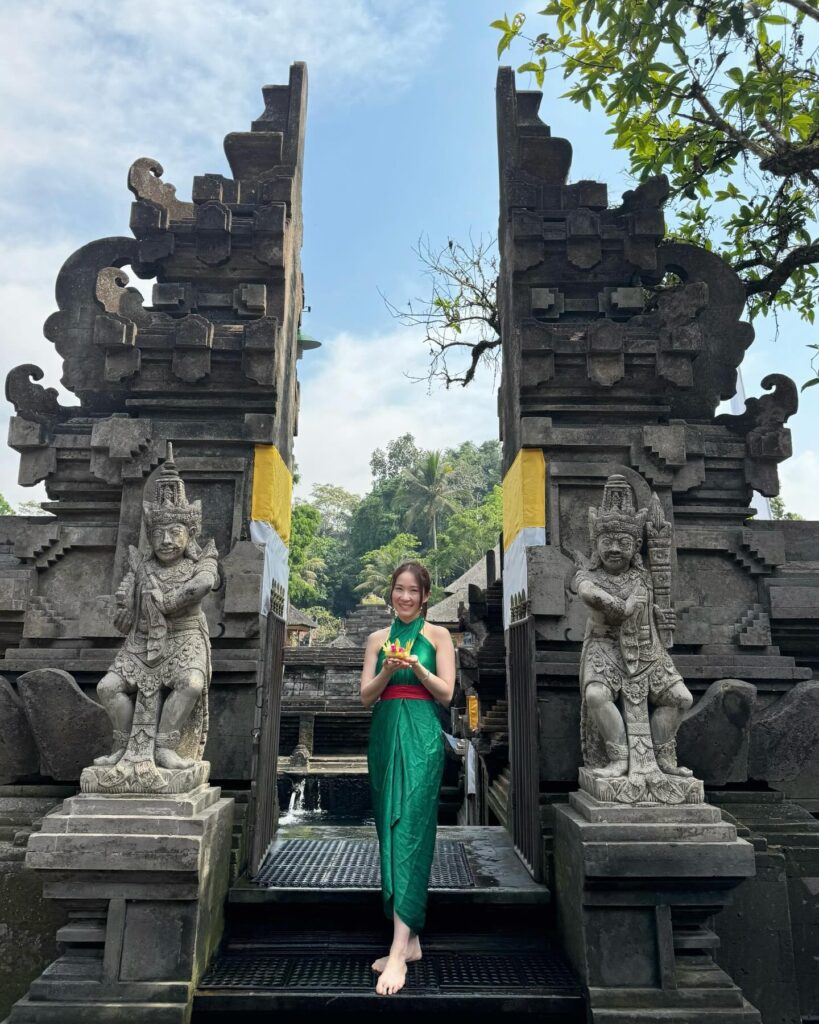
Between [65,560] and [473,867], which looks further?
[65,560]

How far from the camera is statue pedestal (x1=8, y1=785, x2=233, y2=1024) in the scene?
11.0 ft

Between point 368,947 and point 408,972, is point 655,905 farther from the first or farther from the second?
point 368,947

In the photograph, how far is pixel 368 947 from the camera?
405 cm

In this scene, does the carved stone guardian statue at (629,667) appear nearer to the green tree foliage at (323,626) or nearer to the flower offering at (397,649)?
the flower offering at (397,649)

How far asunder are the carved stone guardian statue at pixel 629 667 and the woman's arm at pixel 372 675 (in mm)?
1136

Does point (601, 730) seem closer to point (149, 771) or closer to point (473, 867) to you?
point (473, 867)

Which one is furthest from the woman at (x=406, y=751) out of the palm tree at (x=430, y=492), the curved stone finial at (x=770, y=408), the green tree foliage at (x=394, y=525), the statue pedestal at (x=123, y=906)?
the palm tree at (x=430, y=492)

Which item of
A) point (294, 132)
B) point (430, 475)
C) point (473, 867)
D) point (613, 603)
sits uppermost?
point (430, 475)

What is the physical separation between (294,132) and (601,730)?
18.4 feet

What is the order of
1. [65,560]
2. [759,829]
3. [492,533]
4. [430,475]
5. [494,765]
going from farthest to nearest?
[430,475] < [492,533] < [494,765] < [65,560] < [759,829]

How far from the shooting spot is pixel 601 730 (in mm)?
3945

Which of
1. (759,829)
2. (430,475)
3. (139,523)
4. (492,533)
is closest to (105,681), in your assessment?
(139,523)

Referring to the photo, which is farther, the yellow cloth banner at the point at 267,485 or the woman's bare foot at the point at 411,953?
the yellow cloth banner at the point at 267,485

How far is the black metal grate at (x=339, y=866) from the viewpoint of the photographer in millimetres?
4453
